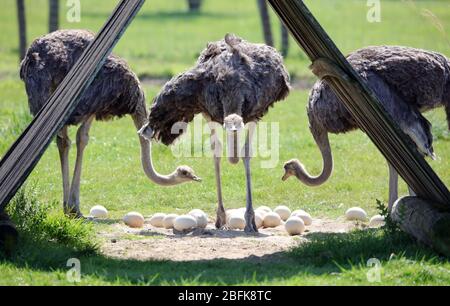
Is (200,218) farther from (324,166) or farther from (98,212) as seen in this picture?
(324,166)

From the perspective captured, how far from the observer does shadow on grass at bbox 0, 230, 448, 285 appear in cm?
783

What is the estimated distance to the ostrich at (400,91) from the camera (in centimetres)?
1071

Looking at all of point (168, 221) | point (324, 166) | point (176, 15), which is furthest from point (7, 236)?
point (176, 15)

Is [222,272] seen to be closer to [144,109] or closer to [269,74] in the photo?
[269,74]

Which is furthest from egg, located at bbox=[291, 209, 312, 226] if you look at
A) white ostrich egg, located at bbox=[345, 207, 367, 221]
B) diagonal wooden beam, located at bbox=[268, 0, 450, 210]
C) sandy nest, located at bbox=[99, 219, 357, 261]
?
diagonal wooden beam, located at bbox=[268, 0, 450, 210]

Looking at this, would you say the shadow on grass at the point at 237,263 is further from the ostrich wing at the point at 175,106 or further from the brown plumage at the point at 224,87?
the ostrich wing at the point at 175,106

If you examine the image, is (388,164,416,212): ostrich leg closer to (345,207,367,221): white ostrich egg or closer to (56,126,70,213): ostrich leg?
(345,207,367,221): white ostrich egg

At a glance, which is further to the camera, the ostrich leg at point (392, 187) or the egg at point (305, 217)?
the ostrich leg at point (392, 187)

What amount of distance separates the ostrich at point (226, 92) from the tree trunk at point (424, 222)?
6.45 feet

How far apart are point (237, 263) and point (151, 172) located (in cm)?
336

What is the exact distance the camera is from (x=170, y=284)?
7.59 meters

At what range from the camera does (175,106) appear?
1096 centimetres

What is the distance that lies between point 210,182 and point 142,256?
442cm

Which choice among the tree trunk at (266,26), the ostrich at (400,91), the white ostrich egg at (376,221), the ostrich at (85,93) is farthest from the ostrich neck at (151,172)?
the tree trunk at (266,26)
